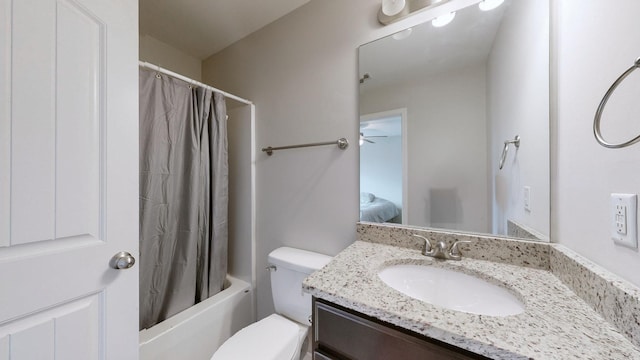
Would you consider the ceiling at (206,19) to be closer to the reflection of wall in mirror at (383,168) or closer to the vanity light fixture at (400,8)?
the vanity light fixture at (400,8)

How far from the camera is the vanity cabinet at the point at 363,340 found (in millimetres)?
481

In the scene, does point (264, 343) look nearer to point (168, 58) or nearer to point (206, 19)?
point (206, 19)

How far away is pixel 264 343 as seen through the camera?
1010 millimetres

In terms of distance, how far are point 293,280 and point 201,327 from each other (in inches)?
23.9

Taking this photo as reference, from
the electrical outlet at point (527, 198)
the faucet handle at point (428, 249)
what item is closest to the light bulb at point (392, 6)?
the electrical outlet at point (527, 198)

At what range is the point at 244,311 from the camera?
4.90 feet

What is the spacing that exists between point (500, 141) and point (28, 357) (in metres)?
1.70

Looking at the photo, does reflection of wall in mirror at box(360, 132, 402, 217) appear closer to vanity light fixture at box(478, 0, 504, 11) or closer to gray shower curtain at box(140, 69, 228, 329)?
vanity light fixture at box(478, 0, 504, 11)

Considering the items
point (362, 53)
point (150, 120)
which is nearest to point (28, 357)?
point (150, 120)

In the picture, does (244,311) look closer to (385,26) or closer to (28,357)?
(28,357)

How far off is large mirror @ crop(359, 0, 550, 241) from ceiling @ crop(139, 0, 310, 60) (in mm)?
746

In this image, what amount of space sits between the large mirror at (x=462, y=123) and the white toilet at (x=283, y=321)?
1.62 feet

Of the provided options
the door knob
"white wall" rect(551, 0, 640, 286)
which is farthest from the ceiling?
the door knob

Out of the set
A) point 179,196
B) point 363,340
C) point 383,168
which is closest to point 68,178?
point 179,196
